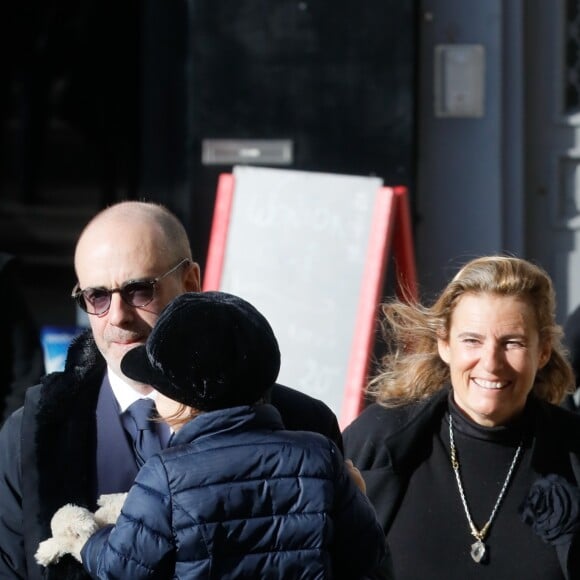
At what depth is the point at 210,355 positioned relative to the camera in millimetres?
2445

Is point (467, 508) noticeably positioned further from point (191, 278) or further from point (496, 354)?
point (191, 278)

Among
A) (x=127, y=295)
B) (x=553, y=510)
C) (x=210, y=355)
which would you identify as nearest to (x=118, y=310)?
(x=127, y=295)

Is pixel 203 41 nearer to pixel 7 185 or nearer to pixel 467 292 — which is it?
pixel 467 292

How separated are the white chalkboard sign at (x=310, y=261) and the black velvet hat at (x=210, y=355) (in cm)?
294

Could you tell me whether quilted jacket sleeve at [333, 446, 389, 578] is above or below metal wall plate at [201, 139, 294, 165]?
below

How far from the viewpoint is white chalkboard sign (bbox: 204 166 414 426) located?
5.55 metres

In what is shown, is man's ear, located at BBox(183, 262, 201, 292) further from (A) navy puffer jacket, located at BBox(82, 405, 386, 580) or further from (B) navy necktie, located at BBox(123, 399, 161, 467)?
(A) navy puffer jacket, located at BBox(82, 405, 386, 580)

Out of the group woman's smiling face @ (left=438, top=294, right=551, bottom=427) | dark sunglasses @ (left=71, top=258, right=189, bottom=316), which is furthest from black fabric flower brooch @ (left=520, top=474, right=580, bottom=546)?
dark sunglasses @ (left=71, top=258, right=189, bottom=316)

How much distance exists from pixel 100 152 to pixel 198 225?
201 inches

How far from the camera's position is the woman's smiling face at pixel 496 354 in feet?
11.7

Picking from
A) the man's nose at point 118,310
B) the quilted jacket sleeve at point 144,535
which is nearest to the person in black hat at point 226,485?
the quilted jacket sleeve at point 144,535

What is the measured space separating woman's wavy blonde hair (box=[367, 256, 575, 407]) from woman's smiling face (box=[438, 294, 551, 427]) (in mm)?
33

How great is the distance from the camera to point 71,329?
6633mm

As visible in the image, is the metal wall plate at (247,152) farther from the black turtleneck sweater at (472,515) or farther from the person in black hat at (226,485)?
the person in black hat at (226,485)
